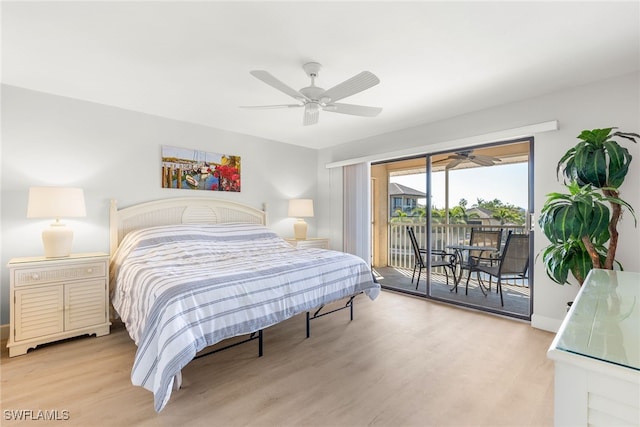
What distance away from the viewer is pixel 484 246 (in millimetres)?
4527

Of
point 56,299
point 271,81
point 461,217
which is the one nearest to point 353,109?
point 271,81

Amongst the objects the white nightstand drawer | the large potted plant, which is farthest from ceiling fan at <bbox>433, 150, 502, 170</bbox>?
the white nightstand drawer

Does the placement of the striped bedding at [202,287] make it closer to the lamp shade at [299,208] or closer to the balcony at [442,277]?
the lamp shade at [299,208]

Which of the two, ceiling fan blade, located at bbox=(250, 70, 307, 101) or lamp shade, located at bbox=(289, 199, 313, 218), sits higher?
ceiling fan blade, located at bbox=(250, 70, 307, 101)

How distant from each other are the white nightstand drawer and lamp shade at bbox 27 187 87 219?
Result: 465 millimetres

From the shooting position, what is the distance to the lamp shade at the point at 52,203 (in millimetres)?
2572

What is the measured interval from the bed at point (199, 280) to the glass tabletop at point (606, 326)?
5.84ft

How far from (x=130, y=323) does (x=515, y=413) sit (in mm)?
2700

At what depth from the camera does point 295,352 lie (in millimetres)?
2496

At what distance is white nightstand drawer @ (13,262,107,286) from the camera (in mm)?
2465

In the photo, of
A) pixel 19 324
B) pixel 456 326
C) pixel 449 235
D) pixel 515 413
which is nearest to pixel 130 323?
pixel 19 324

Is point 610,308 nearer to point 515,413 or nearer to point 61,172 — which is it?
point 515,413

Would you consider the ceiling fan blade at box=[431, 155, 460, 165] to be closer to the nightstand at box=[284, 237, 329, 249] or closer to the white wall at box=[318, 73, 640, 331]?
the white wall at box=[318, 73, 640, 331]

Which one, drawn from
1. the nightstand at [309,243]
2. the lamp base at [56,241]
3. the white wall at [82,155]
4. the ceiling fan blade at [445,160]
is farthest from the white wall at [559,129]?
the lamp base at [56,241]
